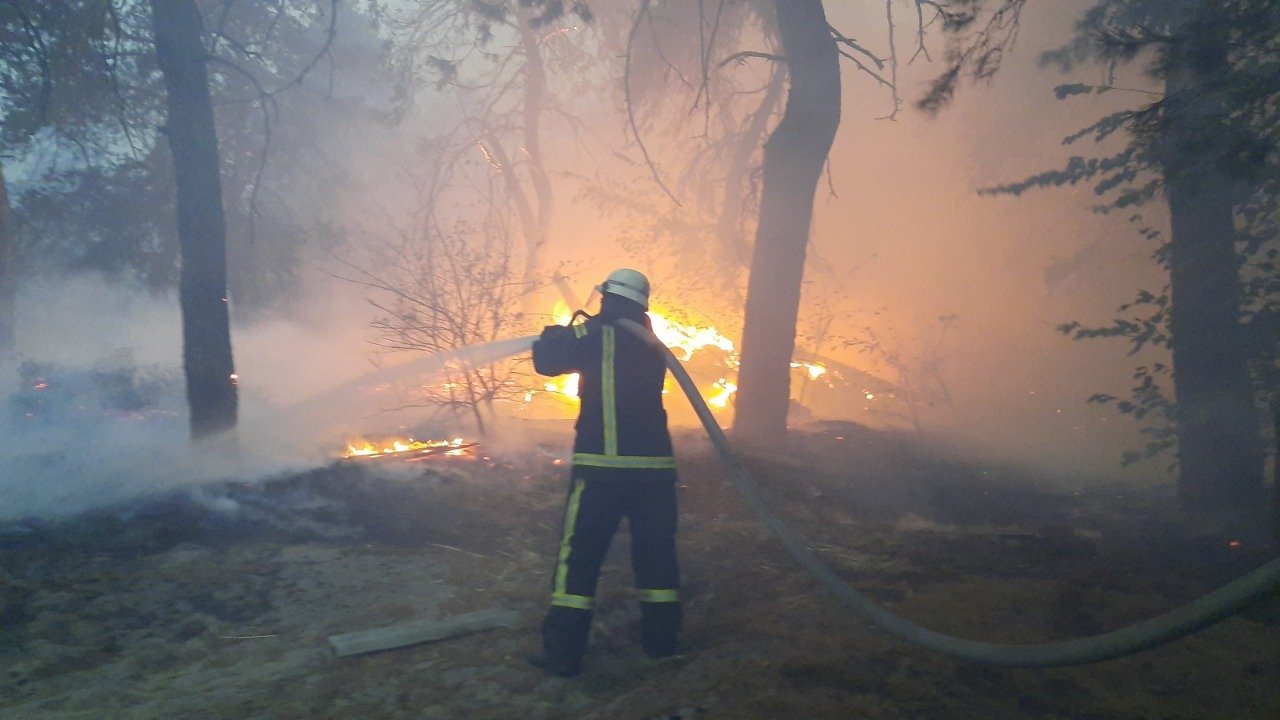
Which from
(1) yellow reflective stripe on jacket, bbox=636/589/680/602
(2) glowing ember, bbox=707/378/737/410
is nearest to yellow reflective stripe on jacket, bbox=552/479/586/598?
(1) yellow reflective stripe on jacket, bbox=636/589/680/602

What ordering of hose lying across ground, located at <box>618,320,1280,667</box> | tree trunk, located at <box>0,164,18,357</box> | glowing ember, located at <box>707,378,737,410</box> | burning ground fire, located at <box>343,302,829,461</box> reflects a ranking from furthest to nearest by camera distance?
glowing ember, located at <box>707,378,737,410</box> → burning ground fire, located at <box>343,302,829,461</box> → tree trunk, located at <box>0,164,18,357</box> → hose lying across ground, located at <box>618,320,1280,667</box>

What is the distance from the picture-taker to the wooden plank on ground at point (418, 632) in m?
4.17

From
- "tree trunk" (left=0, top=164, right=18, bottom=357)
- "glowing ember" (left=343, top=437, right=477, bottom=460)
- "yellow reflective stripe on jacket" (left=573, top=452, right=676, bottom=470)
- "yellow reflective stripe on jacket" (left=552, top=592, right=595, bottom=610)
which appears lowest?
"yellow reflective stripe on jacket" (left=552, top=592, right=595, bottom=610)

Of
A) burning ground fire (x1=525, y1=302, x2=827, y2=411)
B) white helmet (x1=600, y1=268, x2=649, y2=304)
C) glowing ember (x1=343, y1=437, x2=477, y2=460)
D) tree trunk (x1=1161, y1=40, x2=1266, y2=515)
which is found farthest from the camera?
burning ground fire (x1=525, y1=302, x2=827, y2=411)

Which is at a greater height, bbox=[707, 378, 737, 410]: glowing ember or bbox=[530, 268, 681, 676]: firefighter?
bbox=[707, 378, 737, 410]: glowing ember

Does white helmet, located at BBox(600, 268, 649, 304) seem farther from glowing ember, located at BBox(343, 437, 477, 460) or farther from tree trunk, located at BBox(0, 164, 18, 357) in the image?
tree trunk, located at BBox(0, 164, 18, 357)

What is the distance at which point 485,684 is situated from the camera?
3.87m

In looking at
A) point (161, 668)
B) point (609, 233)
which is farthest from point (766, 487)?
point (609, 233)

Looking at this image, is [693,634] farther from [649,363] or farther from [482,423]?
[482,423]

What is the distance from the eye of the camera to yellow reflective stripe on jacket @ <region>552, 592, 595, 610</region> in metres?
3.97

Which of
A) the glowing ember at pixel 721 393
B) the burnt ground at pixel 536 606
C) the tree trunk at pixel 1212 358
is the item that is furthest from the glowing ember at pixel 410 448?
the tree trunk at pixel 1212 358

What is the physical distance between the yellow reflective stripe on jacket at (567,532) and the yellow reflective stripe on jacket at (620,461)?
0.35 feet

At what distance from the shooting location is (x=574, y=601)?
3.97 m

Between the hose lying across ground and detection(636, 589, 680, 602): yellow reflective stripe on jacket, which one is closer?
the hose lying across ground
